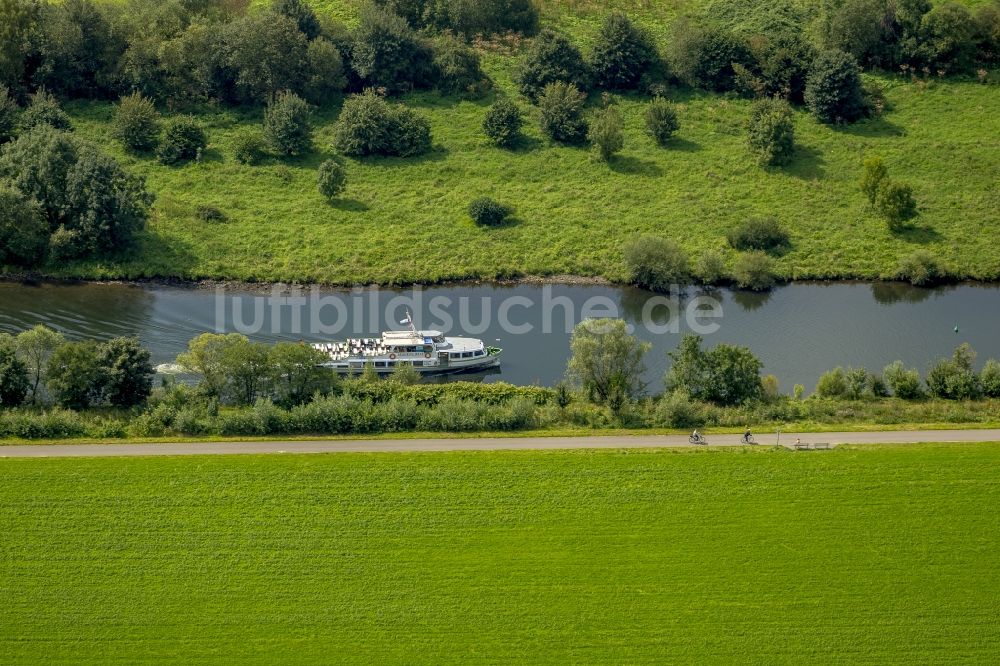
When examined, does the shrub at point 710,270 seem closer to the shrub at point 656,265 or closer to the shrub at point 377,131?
the shrub at point 656,265

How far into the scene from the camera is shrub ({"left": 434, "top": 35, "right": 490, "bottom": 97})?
4749 inches

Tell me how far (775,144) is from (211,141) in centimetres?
4709

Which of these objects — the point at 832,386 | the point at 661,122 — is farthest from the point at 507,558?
the point at 661,122

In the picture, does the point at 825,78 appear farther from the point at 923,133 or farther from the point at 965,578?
the point at 965,578

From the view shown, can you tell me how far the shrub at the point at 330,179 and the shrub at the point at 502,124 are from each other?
14.1 metres

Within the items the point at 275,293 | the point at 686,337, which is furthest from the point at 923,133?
the point at 275,293

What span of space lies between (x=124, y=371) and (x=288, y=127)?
39.5 metres

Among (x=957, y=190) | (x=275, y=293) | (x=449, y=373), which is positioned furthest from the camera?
(x=957, y=190)

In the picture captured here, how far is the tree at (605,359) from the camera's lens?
259 ft

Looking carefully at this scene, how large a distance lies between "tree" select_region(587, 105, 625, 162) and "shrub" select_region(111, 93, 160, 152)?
1444 inches

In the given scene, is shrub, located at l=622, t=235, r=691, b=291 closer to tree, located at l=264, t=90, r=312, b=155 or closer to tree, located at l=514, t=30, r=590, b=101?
tree, located at l=514, t=30, r=590, b=101

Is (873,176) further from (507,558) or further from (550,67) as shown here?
(507,558)

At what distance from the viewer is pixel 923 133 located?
114 m

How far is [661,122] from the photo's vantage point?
372ft
